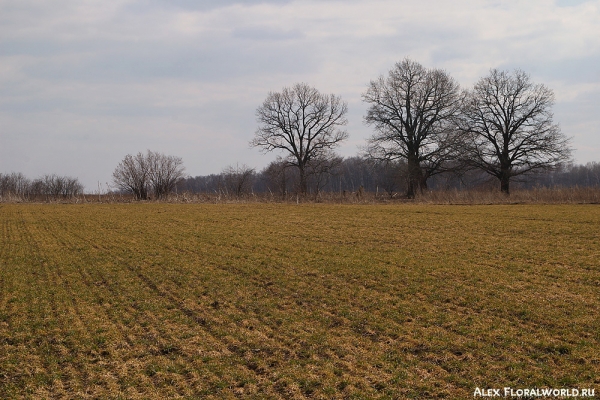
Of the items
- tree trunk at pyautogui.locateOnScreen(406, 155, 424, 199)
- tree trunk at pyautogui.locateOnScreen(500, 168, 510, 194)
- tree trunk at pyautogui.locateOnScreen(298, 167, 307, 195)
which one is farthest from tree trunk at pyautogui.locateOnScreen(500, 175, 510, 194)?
tree trunk at pyautogui.locateOnScreen(298, 167, 307, 195)

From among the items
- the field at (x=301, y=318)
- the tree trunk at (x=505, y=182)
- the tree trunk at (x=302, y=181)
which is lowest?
the field at (x=301, y=318)

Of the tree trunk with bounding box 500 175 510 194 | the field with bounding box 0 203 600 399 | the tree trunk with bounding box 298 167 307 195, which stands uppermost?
the tree trunk with bounding box 298 167 307 195

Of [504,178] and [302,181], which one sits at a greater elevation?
[302,181]

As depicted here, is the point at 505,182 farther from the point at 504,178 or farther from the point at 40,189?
the point at 40,189

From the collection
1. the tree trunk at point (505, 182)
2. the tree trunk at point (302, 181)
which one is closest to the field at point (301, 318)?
the tree trunk at point (505, 182)

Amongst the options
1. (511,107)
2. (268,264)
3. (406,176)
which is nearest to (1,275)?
(268,264)

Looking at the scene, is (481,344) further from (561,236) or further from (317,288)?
(561,236)

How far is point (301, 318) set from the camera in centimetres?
913

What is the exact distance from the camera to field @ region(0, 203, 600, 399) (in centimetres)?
640

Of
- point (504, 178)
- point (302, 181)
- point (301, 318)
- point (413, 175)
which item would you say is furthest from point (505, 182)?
point (301, 318)

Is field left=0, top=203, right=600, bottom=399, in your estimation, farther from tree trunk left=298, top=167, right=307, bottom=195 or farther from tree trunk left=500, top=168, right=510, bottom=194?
tree trunk left=298, top=167, right=307, bottom=195

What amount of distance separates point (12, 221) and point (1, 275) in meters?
17.6

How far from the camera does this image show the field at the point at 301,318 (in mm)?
6402

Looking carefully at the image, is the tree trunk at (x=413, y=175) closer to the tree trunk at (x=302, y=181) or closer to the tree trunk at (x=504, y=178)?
the tree trunk at (x=504, y=178)
